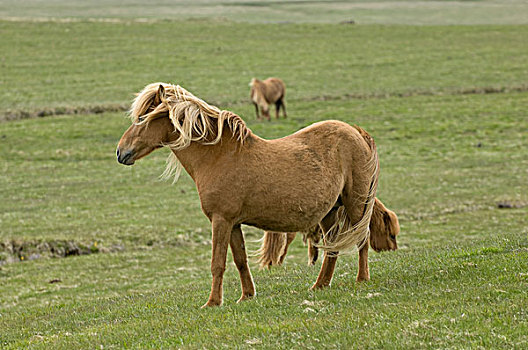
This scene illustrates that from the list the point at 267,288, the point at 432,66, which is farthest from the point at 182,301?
the point at 432,66

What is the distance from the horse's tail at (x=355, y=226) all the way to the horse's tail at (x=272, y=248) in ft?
9.01

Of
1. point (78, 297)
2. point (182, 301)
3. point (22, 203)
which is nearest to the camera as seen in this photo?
point (182, 301)

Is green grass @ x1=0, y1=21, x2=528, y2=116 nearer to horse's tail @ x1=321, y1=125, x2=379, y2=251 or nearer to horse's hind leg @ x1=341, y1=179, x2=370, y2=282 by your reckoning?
horse's tail @ x1=321, y1=125, x2=379, y2=251

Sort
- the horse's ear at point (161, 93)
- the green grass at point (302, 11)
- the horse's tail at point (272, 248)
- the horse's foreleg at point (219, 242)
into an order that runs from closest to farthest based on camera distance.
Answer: the horse's foreleg at point (219, 242)
the horse's ear at point (161, 93)
the horse's tail at point (272, 248)
the green grass at point (302, 11)

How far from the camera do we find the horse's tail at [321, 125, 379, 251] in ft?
27.4

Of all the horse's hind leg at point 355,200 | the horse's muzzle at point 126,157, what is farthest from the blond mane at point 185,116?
the horse's hind leg at point 355,200

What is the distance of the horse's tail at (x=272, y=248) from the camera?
11.5m

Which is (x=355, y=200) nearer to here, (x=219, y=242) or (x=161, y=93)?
(x=219, y=242)

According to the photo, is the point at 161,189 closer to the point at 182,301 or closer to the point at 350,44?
the point at 182,301

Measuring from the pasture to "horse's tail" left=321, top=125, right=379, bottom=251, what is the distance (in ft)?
1.92

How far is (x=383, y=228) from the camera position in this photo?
514 inches

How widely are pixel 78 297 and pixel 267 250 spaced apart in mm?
4102

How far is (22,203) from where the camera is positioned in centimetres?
2262

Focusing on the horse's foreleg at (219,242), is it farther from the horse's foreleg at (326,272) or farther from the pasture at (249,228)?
the horse's foreleg at (326,272)
